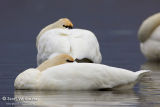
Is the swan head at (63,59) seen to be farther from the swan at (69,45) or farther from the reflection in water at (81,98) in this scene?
the swan at (69,45)

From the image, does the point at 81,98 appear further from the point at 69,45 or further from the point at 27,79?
the point at 69,45

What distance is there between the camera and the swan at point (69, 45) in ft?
56.9

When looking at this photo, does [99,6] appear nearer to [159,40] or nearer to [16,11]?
[16,11]

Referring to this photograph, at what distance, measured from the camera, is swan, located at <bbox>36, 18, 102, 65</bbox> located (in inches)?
682

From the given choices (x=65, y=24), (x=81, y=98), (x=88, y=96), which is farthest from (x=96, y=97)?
(x=65, y=24)

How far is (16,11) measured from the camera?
54.9m

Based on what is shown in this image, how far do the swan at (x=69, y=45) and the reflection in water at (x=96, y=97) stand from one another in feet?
8.03

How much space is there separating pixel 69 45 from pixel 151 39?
15.2ft

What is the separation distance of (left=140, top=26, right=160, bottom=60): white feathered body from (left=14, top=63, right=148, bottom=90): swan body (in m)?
7.16

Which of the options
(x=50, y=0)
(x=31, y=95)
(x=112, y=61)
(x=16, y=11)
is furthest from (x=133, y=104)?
(x=50, y=0)

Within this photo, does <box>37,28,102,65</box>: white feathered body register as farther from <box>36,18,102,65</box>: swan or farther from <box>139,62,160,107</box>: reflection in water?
<box>139,62,160,107</box>: reflection in water

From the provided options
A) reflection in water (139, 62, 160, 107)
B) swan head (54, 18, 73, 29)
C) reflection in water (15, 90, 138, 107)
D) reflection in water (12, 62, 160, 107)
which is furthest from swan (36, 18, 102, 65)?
reflection in water (15, 90, 138, 107)

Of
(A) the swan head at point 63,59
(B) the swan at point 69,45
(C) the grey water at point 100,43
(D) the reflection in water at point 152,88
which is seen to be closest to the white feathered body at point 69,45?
(B) the swan at point 69,45

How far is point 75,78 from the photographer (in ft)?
46.4
